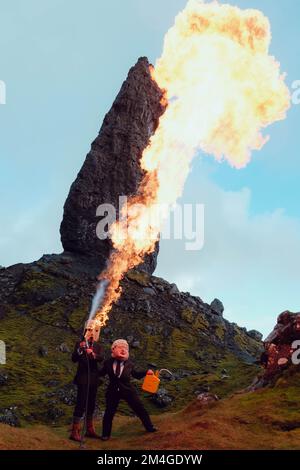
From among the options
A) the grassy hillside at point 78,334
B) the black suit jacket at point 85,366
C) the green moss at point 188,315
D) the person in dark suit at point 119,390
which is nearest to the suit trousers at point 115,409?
the person in dark suit at point 119,390

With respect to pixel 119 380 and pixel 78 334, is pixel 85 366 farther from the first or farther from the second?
pixel 78 334

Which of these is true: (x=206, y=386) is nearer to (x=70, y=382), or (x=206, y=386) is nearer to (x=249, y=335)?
(x=70, y=382)

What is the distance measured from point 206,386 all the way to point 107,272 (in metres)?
26.1

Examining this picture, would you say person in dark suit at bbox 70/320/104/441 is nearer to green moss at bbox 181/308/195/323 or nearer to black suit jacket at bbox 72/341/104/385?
black suit jacket at bbox 72/341/104/385

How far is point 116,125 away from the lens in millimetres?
69188

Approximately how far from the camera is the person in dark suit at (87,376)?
1419 centimetres

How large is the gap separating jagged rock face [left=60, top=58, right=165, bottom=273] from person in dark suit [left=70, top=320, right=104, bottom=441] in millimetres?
45021

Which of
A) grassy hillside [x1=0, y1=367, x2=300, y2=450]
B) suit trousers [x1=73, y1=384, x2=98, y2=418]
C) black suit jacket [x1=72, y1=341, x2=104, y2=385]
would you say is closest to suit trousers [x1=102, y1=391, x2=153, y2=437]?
grassy hillside [x1=0, y1=367, x2=300, y2=450]

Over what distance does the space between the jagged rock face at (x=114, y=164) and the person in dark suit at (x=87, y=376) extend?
45021 millimetres

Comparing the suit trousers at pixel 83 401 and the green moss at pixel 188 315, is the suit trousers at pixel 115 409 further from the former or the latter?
the green moss at pixel 188 315

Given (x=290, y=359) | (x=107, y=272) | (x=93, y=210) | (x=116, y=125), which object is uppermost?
(x=116, y=125)
